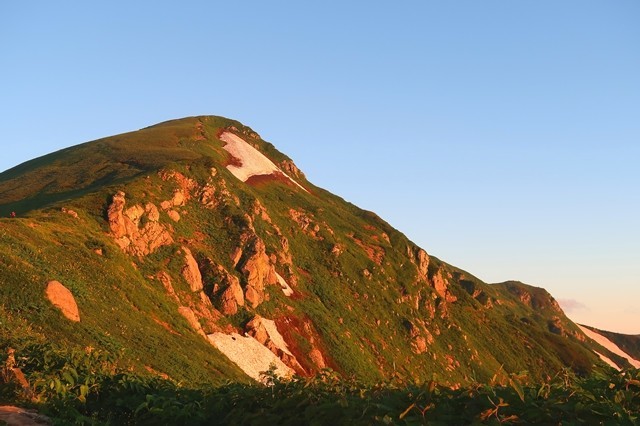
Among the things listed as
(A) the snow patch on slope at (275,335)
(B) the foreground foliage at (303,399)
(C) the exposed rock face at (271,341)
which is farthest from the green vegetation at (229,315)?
(A) the snow patch on slope at (275,335)

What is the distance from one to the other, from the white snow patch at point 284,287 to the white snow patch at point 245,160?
120ft

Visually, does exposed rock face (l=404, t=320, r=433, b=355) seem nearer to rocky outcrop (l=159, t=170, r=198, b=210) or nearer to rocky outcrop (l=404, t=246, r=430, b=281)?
rocky outcrop (l=404, t=246, r=430, b=281)

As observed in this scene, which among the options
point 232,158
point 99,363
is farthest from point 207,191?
point 99,363

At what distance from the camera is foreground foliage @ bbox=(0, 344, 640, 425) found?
805 cm

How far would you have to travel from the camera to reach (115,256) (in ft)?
186

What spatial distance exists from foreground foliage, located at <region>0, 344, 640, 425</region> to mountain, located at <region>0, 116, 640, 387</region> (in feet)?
14.1

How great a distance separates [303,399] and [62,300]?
33.2 meters

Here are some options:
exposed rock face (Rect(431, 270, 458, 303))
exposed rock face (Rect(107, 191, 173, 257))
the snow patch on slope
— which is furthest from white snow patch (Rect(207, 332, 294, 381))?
exposed rock face (Rect(431, 270, 458, 303))

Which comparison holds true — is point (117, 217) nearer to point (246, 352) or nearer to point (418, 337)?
point (246, 352)

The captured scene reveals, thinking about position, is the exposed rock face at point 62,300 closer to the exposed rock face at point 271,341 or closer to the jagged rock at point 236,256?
the exposed rock face at point 271,341

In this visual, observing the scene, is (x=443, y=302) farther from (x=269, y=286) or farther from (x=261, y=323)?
(x=261, y=323)

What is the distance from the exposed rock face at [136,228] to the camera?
6369 cm

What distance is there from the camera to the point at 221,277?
71.0 m

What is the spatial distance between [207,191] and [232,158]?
41700mm
